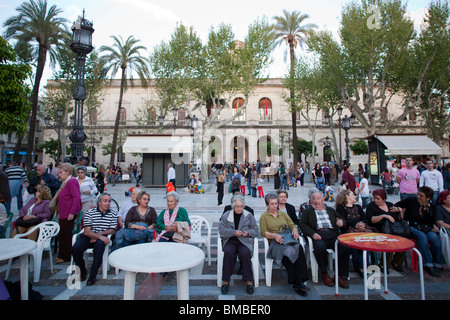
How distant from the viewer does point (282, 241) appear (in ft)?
11.9

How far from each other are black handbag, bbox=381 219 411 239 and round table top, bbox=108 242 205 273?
2.98m

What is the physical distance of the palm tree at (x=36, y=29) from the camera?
15.9 meters

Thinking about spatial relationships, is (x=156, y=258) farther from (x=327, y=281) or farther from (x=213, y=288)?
(x=327, y=281)

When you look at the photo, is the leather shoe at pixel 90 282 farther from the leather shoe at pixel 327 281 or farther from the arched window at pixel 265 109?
the arched window at pixel 265 109

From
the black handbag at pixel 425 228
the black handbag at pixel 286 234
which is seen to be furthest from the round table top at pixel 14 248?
the black handbag at pixel 425 228

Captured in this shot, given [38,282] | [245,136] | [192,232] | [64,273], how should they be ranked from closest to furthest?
1. [38,282]
2. [64,273]
3. [192,232]
4. [245,136]

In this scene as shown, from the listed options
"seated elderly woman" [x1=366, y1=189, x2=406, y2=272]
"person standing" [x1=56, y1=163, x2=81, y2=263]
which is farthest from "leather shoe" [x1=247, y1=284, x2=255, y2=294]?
"person standing" [x1=56, y1=163, x2=81, y2=263]

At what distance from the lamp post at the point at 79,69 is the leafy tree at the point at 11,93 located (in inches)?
59.5

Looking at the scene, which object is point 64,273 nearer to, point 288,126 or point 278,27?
point 278,27

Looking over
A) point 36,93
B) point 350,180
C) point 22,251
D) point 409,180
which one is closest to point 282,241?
point 22,251

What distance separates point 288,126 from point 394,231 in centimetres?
3407

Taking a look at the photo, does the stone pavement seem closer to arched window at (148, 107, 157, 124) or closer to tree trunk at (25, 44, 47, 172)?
tree trunk at (25, 44, 47, 172)
